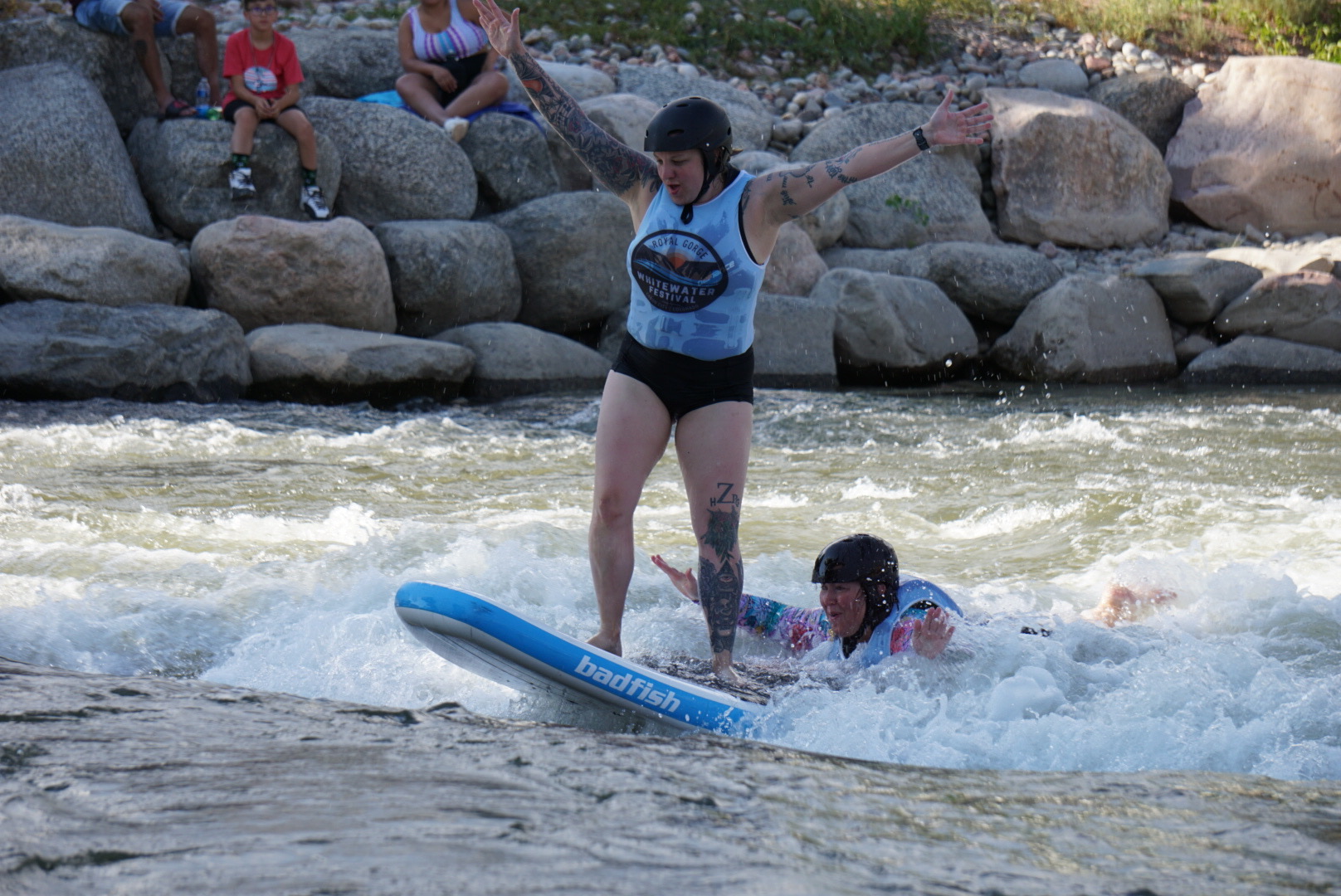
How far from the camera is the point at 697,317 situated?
3695mm

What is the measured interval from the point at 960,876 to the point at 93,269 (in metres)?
8.34

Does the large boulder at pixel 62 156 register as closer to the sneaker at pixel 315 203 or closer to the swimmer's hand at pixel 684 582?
the sneaker at pixel 315 203

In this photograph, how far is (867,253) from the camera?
41.1 feet

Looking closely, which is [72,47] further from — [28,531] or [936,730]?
[936,730]

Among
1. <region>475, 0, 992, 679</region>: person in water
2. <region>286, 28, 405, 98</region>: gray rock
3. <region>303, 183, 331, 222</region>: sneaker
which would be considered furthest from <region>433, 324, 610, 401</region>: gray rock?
<region>475, 0, 992, 679</region>: person in water

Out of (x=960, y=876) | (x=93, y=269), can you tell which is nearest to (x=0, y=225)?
(x=93, y=269)

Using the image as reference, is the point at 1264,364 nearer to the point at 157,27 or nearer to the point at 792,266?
the point at 792,266

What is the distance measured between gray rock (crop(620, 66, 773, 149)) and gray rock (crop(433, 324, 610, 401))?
400 centimetres

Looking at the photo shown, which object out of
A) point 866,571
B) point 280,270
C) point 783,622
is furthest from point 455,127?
point 866,571

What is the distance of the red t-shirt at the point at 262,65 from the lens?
984cm

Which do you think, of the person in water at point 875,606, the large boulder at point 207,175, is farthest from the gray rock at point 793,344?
the person in water at point 875,606

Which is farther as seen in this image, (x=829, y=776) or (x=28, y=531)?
(x=28, y=531)

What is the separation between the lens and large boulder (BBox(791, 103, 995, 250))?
42.9 feet

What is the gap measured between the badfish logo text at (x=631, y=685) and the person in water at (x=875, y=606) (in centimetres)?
51
